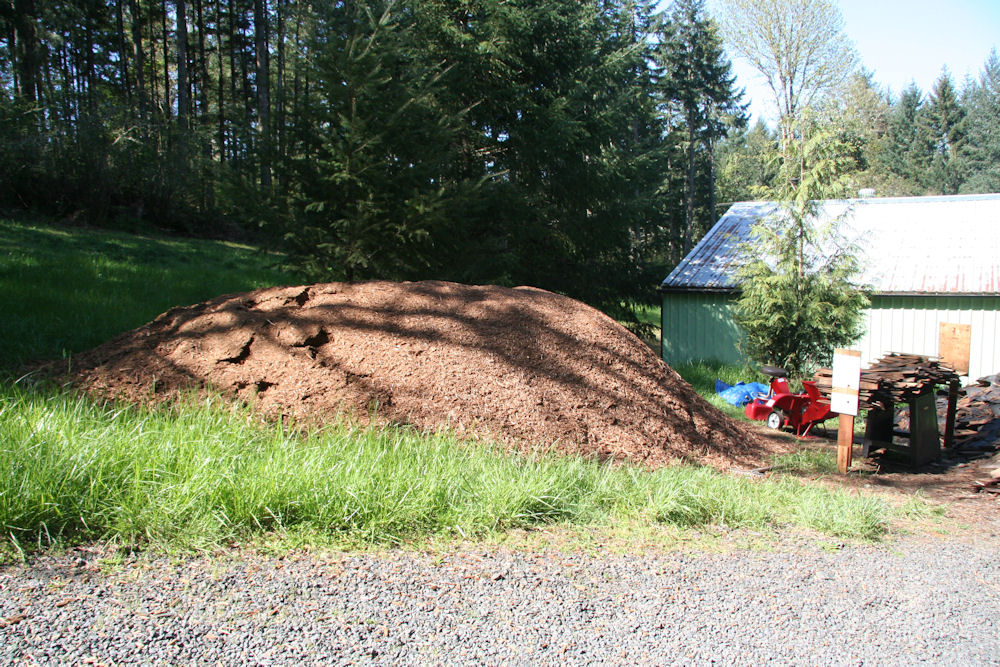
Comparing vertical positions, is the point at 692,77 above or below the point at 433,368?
above

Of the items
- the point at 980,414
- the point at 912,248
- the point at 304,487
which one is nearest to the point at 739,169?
the point at 912,248

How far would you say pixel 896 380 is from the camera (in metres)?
8.05

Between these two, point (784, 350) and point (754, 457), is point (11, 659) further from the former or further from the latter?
point (784, 350)

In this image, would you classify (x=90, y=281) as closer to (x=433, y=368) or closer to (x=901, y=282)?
(x=433, y=368)

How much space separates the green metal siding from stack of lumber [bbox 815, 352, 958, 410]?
9220mm

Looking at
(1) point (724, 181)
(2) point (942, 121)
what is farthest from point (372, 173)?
(2) point (942, 121)

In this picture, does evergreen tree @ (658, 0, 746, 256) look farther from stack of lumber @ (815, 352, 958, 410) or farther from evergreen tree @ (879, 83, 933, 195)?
stack of lumber @ (815, 352, 958, 410)

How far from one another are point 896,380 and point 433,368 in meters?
5.19

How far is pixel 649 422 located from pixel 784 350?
26.5ft

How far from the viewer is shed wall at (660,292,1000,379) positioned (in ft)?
51.8

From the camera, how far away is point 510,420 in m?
6.39

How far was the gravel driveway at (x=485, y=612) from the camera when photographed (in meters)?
2.94

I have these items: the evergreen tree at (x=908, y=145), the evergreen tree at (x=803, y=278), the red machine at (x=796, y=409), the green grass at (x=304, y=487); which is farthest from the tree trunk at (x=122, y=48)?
the evergreen tree at (x=908, y=145)

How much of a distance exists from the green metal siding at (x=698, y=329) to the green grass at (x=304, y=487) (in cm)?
1263
